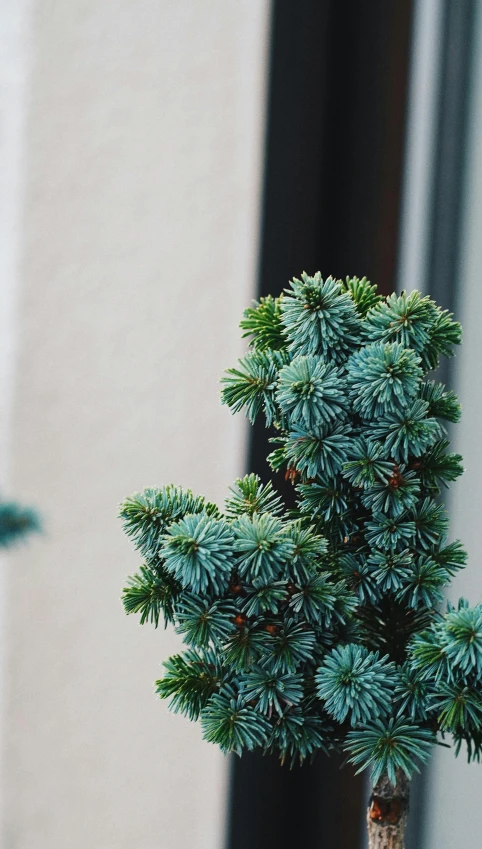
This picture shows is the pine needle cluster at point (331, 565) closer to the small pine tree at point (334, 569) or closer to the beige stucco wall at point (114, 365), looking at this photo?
the small pine tree at point (334, 569)

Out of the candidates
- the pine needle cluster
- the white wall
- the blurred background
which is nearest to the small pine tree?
the pine needle cluster

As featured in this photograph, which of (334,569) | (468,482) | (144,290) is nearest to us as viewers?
(334,569)

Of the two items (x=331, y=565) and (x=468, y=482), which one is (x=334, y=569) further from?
(x=468, y=482)

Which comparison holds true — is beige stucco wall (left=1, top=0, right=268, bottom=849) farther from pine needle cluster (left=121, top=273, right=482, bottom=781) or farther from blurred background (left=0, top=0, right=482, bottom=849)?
pine needle cluster (left=121, top=273, right=482, bottom=781)

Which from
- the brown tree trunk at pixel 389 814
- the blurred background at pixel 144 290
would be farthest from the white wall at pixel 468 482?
the brown tree trunk at pixel 389 814

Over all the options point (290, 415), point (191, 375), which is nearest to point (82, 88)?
point (191, 375)

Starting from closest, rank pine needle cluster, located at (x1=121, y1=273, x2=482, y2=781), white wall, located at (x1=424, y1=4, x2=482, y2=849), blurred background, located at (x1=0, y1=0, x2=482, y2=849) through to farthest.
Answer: pine needle cluster, located at (x1=121, y1=273, x2=482, y2=781), white wall, located at (x1=424, y1=4, x2=482, y2=849), blurred background, located at (x1=0, y1=0, x2=482, y2=849)

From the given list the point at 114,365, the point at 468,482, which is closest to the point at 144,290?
the point at 114,365
